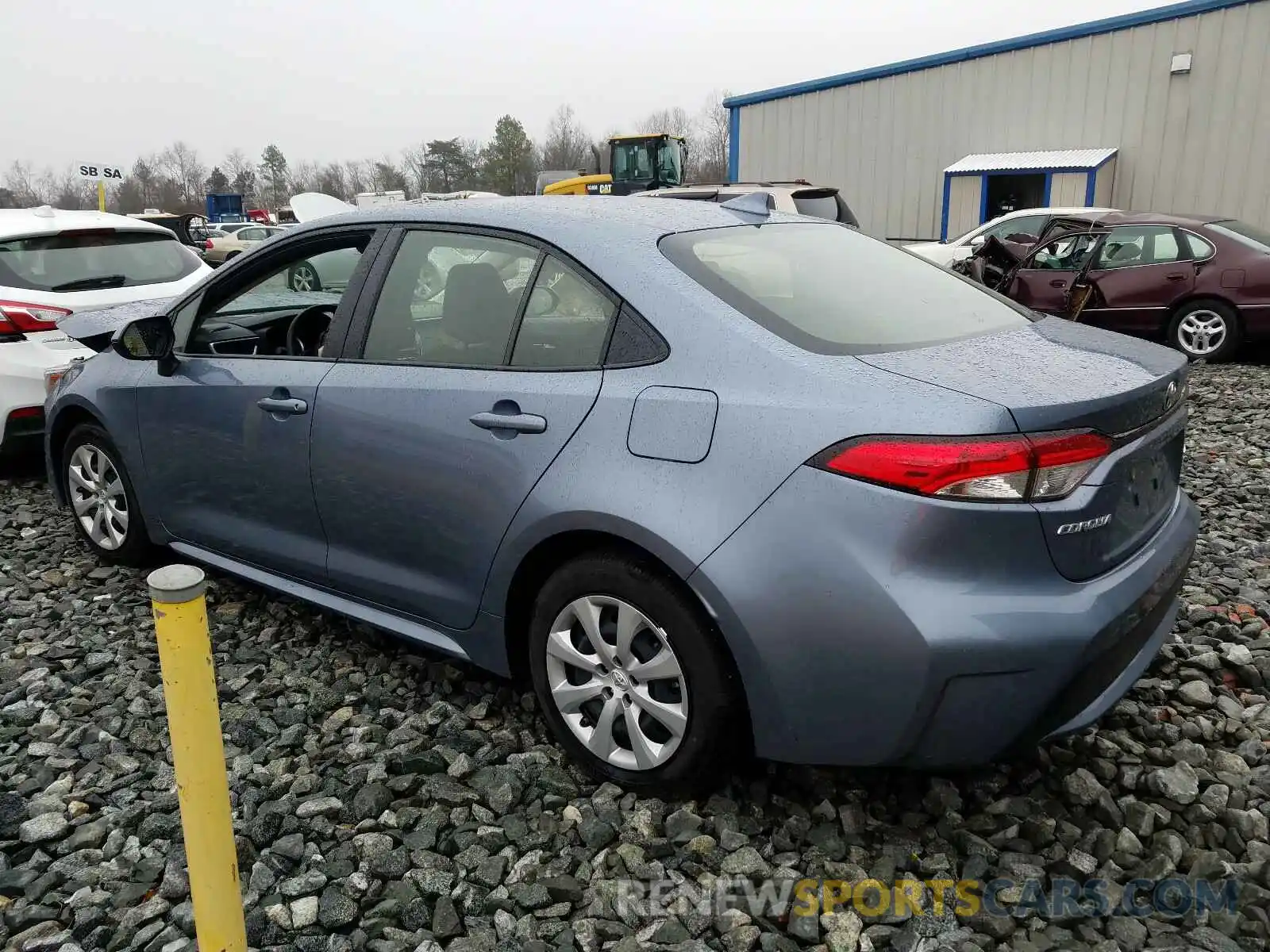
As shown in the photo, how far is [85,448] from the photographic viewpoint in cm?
421

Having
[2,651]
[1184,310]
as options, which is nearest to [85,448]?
[2,651]

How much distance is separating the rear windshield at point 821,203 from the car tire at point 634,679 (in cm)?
753

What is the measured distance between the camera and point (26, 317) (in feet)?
17.6

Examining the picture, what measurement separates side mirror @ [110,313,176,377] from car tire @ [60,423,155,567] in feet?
1.95

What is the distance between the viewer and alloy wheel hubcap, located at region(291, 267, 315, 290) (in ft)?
14.9

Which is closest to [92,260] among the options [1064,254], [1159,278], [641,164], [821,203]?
[821,203]

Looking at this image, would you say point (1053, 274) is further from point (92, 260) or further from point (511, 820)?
point (511, 820)

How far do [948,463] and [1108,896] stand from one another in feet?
3.67

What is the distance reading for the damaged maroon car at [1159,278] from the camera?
875 cm

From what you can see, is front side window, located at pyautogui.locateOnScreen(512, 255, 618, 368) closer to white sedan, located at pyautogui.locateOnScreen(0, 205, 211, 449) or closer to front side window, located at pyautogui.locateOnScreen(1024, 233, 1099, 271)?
white sedan, located at pyautogui.locateOnScreen(0, 205, 211, 449)

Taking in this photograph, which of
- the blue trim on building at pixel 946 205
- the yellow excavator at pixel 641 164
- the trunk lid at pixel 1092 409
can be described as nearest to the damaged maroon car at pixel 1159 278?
the trunk lid at pixel 1092 409

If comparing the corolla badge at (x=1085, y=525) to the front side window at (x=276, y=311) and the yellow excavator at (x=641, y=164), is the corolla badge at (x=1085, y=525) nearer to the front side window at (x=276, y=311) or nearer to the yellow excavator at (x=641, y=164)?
the front side window at (x=276, y=311)

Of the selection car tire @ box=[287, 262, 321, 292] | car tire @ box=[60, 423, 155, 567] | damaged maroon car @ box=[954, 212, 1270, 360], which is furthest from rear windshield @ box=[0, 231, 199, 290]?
damaged maroon car @ box=[954, 212, 1270, 360]

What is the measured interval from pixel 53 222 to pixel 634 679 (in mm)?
5417
